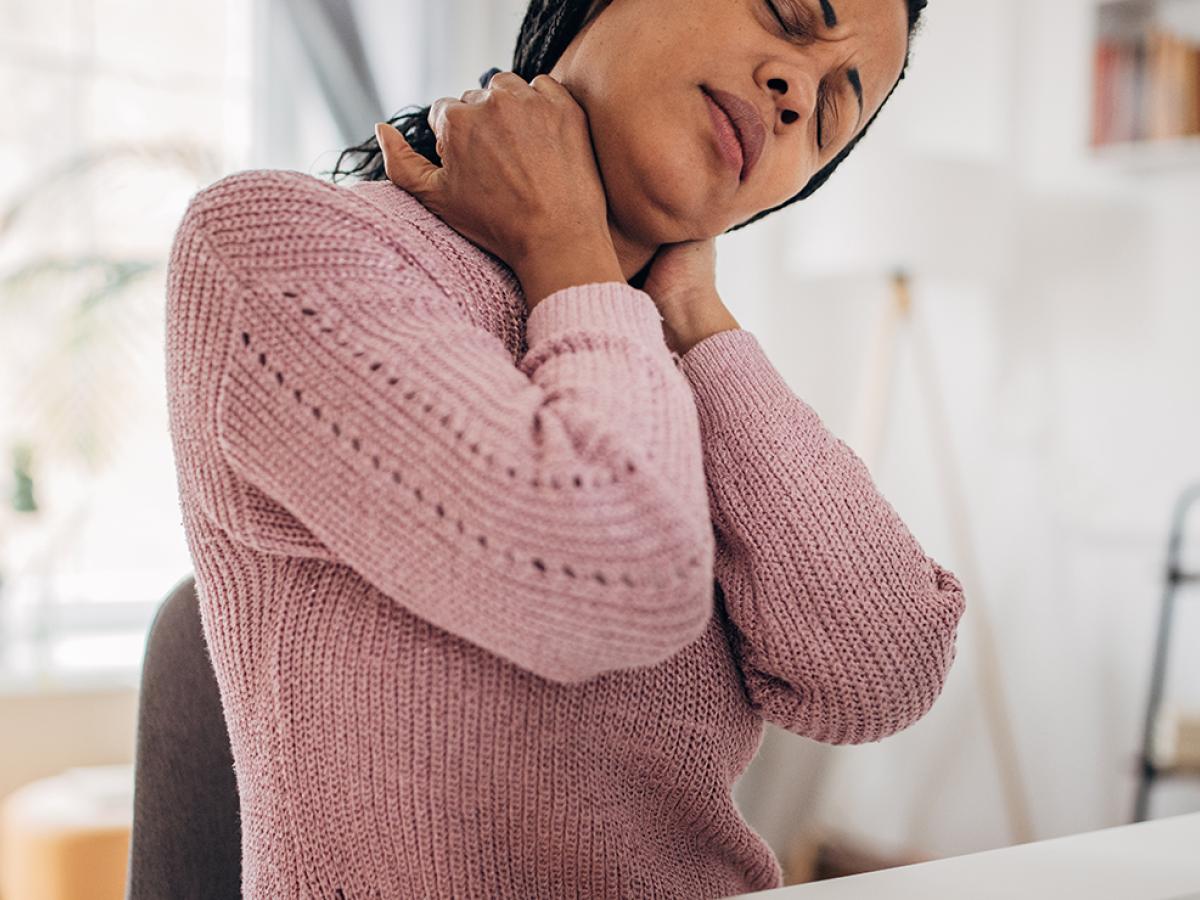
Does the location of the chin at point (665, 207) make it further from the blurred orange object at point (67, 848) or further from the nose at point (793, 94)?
the blurred orange object at point (67, 848)

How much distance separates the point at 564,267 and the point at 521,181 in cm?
8

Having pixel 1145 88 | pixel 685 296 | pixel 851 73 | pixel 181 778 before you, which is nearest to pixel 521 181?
pixel 685 296

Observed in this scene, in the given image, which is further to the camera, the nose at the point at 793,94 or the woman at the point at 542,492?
the nose at the point at 793,94

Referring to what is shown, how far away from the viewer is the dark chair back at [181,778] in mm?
904

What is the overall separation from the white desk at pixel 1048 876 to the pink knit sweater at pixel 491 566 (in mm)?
149

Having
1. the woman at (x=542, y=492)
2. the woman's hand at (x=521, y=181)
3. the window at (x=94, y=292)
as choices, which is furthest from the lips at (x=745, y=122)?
the window at (x=94, y=292)

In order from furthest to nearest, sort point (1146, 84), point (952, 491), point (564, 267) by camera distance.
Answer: point (952, 491), point (1146, 84), point (564, 267)

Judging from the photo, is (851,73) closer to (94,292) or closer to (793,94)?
(793,94)

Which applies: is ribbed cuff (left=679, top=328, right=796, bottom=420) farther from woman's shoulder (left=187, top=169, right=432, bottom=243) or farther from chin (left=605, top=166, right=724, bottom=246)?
woman's shoulder (left=187, top=169, right=432, bottom=243)

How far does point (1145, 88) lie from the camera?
2.43 m

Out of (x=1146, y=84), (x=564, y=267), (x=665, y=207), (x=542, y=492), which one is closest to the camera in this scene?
(x=542, y=492)

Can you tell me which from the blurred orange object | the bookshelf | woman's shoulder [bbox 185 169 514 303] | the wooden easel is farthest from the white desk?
the bookshelf

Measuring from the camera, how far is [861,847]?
2996 millimetres

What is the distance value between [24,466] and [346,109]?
3.55ft
